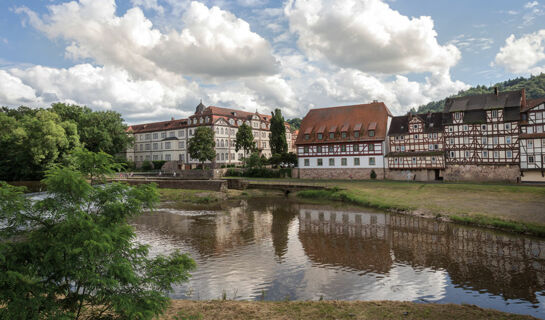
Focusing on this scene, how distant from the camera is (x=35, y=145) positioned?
A: 4922cm

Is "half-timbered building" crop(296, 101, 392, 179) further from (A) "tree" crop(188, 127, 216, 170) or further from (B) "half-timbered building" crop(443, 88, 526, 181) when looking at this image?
(A) "tree" crop(188, 127, 216, 170)

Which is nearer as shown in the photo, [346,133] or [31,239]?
[31,239]

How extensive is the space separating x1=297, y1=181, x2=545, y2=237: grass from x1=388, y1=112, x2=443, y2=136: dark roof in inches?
479

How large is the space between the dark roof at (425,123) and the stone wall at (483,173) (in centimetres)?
643

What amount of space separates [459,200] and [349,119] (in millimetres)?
29423

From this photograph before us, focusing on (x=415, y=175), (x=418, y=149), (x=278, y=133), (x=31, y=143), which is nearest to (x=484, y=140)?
(x=418, y=149)

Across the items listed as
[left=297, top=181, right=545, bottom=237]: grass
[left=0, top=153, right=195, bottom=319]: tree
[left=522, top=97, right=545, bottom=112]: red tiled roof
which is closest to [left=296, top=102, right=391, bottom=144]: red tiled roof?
[left=297, top=181, right=545, bottom=237]: grass

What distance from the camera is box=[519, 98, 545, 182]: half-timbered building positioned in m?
43.8

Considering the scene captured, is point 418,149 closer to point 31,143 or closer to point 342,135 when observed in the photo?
point 342,135

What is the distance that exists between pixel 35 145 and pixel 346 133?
48068 millimetres

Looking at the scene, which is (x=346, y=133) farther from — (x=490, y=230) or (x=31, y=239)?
(x=31, y=239)

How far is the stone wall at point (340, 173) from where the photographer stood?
55.0 m

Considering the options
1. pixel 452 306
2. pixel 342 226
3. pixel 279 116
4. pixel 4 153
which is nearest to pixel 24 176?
pixel 4 153

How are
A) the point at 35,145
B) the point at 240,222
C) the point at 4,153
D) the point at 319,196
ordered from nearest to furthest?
the point at 240,222, the point at 319,196, the point at 35,145, the point at 4,153
